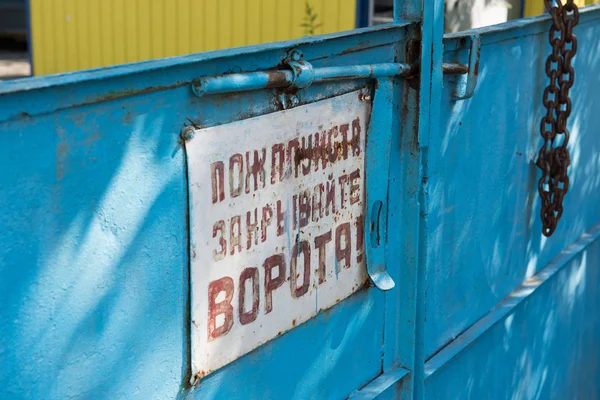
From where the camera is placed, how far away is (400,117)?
2.94 meters

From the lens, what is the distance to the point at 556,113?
3.88 metres

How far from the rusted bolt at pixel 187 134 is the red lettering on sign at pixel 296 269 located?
540mm

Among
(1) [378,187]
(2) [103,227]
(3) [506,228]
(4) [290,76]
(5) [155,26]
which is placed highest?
(4) [290,76]

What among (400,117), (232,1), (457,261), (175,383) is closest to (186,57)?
(175,383)

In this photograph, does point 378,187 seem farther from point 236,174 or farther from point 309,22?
point 309,22

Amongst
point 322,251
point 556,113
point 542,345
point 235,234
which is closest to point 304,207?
point 322,251

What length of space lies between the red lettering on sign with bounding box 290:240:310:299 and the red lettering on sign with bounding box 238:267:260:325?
0.16 m

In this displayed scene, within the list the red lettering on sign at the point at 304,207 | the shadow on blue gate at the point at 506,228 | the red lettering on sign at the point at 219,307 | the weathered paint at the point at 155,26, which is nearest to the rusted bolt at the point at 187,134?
the red lettering on sign at the point at 219,307

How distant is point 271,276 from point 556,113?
6.37ft

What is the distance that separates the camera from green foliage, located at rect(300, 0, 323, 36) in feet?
26.9

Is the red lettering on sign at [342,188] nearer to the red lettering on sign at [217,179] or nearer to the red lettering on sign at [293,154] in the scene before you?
the red lettering on sign at [293,154]

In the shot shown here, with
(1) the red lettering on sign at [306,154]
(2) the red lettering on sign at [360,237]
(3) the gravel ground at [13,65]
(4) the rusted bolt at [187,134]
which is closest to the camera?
(4) the rusted bolt at [187,134]

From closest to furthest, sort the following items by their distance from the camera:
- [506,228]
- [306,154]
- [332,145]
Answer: [306,154] < [332,145] < [506,228]

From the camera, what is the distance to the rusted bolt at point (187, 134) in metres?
2.09
